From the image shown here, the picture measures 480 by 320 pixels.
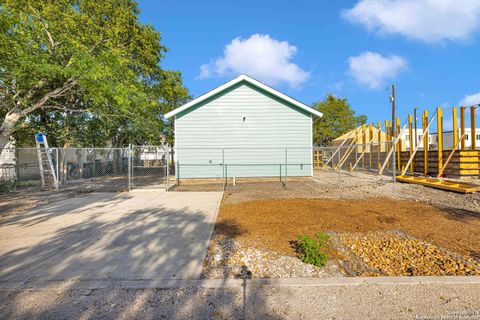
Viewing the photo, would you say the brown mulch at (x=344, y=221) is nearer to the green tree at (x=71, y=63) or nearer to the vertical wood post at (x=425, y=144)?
the vertical wood post at (x=425, y=144)

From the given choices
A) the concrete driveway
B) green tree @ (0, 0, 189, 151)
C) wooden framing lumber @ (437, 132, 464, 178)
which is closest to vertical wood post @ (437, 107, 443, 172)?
wooden framing lumber @ (437, 132, 464, 178)

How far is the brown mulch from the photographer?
418 cm

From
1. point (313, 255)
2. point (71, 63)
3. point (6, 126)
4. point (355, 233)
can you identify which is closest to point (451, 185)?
point (355, 233)

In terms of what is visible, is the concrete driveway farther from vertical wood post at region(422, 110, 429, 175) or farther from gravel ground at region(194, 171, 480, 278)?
vertical wood post at region(422, 110, 429, 175)

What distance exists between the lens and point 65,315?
2.35m

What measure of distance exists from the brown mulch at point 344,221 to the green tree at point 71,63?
8303mm

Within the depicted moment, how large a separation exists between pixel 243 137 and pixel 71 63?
8062mm

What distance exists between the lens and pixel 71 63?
380 inches

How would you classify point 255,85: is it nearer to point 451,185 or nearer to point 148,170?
point 451,185

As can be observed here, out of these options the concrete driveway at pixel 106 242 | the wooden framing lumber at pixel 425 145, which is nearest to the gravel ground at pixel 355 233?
the concrete driveway at pixel 106 242

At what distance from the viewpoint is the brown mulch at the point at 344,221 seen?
4.18 meters

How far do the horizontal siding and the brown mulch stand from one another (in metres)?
5.26

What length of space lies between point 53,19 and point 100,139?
8927 mm

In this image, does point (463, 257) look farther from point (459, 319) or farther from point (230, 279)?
point (230, 279)
